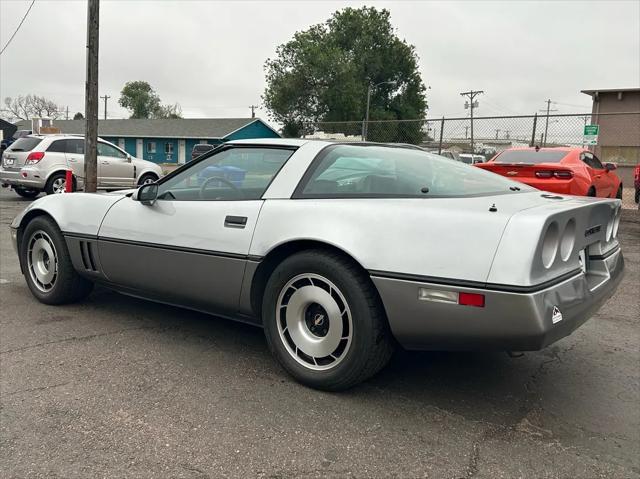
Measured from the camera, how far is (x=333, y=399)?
2836 mm

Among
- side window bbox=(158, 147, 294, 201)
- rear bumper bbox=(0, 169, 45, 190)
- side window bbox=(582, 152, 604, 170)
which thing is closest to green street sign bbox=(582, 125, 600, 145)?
side window bbox=(582, 152, 604, 170)

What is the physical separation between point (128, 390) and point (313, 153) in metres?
1.64

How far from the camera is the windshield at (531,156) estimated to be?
9108 mm

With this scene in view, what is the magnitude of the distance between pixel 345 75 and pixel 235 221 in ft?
158

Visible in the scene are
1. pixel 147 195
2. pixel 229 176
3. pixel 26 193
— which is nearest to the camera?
pixel 229 176

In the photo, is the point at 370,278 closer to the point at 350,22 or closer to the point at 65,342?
the point at 65,342

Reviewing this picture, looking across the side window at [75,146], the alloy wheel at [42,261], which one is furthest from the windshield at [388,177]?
the side window at [75,146]

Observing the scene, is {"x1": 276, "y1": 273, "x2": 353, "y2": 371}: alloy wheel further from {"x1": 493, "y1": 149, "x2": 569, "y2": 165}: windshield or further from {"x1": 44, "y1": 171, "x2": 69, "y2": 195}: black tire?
{"x1": 44, "y1": 171, "x2": 69, "y2": 195}: black tire

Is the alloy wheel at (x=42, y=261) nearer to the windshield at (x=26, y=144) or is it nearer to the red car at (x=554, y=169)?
the red car at (x=554, y=169)

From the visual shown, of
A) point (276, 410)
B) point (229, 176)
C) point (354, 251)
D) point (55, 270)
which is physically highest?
point (229, 176)

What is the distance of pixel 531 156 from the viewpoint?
9375mm

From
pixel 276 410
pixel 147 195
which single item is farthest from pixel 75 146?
pixel 276 410

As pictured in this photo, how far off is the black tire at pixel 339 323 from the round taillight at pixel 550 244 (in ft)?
2.58

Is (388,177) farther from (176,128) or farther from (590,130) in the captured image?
(176,128)
